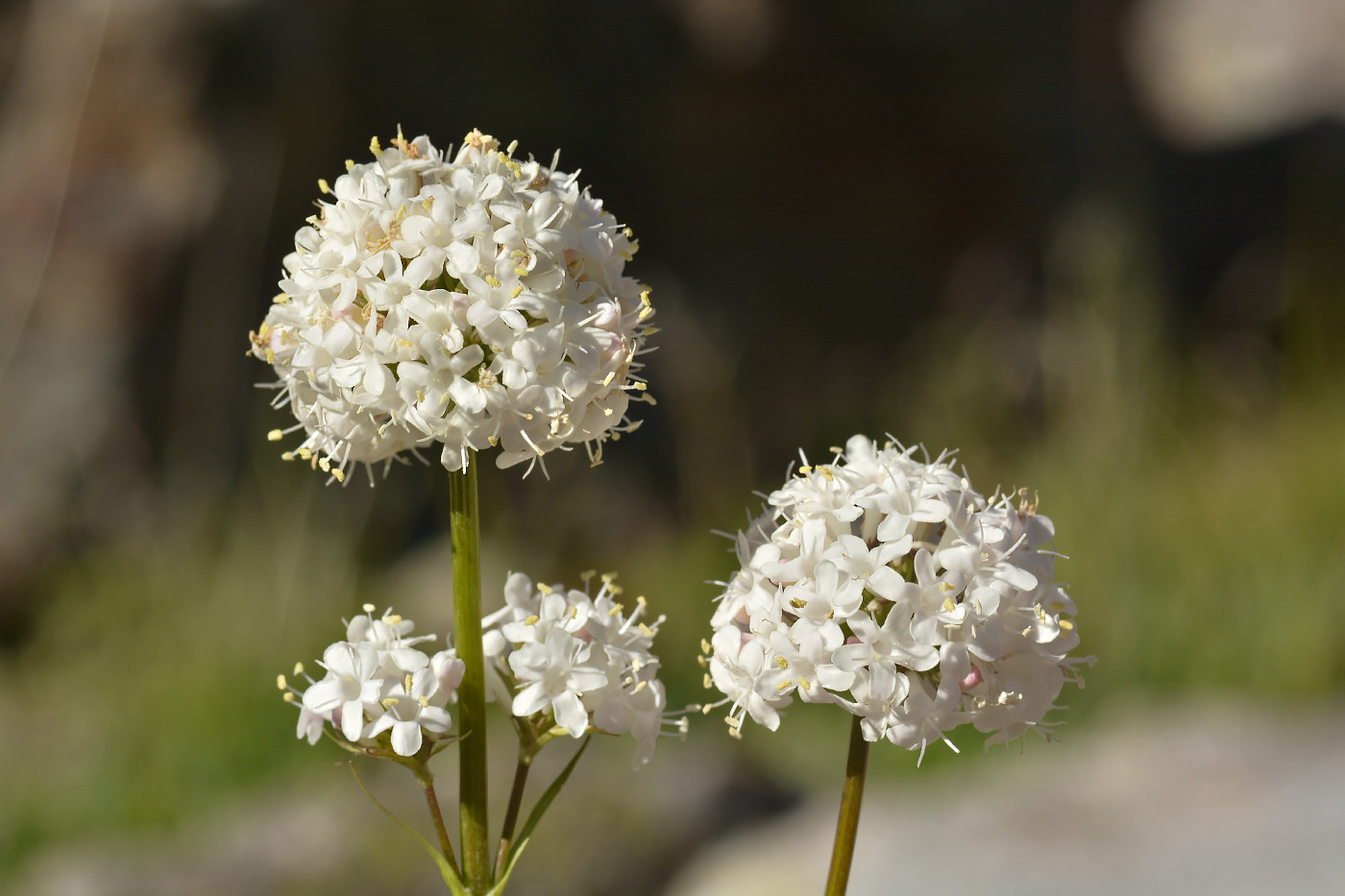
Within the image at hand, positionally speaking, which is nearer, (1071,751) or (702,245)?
(1071,751)

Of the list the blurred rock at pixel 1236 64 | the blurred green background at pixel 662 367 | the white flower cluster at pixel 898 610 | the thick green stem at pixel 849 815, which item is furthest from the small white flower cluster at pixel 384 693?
the blurred rock at pixel 1236 64

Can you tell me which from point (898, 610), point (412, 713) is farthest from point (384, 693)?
point (898, 610)

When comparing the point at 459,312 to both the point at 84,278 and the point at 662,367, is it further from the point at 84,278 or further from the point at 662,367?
the point at 662,367

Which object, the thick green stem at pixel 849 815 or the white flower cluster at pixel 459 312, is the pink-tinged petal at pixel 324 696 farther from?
the thick green stem at pixel 849 815

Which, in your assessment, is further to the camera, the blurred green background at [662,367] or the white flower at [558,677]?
the blurred green background at [662,367]

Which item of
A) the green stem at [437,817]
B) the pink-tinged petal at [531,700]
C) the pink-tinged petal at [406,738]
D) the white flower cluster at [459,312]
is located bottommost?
the green stem at [437,817]

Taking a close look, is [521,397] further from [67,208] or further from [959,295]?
[959,295]

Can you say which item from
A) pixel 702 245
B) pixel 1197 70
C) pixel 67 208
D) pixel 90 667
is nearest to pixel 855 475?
pixel 90 667
